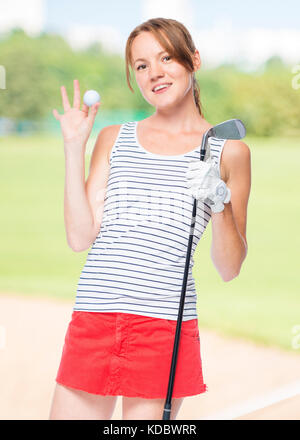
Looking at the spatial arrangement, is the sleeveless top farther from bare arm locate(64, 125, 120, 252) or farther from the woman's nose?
the woman's nose

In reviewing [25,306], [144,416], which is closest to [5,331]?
[25,306]

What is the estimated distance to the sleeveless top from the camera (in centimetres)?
128

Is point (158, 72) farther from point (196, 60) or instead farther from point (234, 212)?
point (234, 212)

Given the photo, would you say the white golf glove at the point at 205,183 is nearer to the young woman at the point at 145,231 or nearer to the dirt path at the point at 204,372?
the young woman at the point at 145,231

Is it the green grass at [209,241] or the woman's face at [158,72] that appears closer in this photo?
the woman's face at [158,72]

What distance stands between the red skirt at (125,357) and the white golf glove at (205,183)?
240 millimetres

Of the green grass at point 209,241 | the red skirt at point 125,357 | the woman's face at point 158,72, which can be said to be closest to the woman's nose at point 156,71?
the woman's face at point 158,72

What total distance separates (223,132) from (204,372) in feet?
8.89

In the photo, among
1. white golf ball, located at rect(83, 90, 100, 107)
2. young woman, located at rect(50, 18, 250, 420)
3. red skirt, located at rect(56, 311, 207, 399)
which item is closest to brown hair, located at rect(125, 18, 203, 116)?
young woman, located at rect(50, 18, 250, 420)

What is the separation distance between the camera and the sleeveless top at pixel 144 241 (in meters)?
1.28

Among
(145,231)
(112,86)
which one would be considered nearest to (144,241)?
(145,231)

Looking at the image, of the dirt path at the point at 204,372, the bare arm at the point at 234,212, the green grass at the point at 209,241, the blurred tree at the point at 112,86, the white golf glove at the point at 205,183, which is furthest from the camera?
the blurred tree at the point at 112,86

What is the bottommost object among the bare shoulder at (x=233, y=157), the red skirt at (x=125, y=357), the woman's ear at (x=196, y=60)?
the red skirt at (x=125, y=357)

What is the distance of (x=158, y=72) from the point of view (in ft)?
4.43
